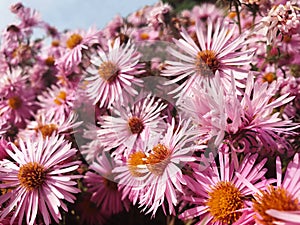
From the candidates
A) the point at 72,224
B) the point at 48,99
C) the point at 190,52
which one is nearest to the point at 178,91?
the point at 190,52

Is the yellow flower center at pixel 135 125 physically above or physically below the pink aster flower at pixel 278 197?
above

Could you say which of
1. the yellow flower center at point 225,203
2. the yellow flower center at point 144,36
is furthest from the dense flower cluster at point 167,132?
the yellow flower center at point 144,36

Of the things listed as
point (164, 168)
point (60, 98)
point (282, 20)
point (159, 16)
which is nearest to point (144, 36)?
point (159, 16)

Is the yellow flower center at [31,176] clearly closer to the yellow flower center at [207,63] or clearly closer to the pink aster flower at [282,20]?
the yellow flower center at [207,63]

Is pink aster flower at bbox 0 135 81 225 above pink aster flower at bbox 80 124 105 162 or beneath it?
beneath

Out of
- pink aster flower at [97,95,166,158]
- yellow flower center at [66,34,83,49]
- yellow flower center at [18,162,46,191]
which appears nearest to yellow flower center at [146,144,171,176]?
pink aster flower at [97,95,166,158]

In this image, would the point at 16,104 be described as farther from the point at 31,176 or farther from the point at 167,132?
the point at 167,132

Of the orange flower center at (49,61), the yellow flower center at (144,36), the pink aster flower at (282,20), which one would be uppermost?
the yellow flower center at (144,36)

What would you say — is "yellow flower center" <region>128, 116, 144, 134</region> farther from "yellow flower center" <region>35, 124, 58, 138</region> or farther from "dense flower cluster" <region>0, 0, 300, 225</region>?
"yellow flower center" <region>35, 124, 58, 138</region>
